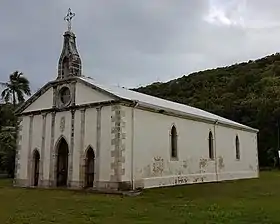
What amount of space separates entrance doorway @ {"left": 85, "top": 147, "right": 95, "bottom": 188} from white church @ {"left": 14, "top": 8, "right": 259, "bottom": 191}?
0.18ft

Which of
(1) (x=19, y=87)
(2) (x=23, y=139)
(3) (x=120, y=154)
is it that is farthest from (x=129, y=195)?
(1) (x=19, y=87)

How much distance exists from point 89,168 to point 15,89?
3256cm

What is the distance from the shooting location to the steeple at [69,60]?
2475 cm

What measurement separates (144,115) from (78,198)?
6.65 metres

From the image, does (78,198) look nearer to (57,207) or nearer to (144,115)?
(57,207)

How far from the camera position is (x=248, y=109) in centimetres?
5756

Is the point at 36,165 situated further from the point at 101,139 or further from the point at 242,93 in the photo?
the point at 242,93

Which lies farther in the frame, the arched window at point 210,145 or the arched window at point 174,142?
the arched window at point 210,145

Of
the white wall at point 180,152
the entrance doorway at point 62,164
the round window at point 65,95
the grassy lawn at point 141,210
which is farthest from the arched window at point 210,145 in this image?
the round window at point 65,95

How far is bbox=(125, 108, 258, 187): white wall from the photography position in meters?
22.2

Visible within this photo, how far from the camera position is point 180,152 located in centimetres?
2544

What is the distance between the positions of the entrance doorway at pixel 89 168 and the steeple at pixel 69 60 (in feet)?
16.4

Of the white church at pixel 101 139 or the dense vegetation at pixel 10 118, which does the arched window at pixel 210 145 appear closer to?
the white church at pixel 101 139

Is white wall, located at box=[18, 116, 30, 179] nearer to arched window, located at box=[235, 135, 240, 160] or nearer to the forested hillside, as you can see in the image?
arched window, located at box=[235, 135, 240, 160]
